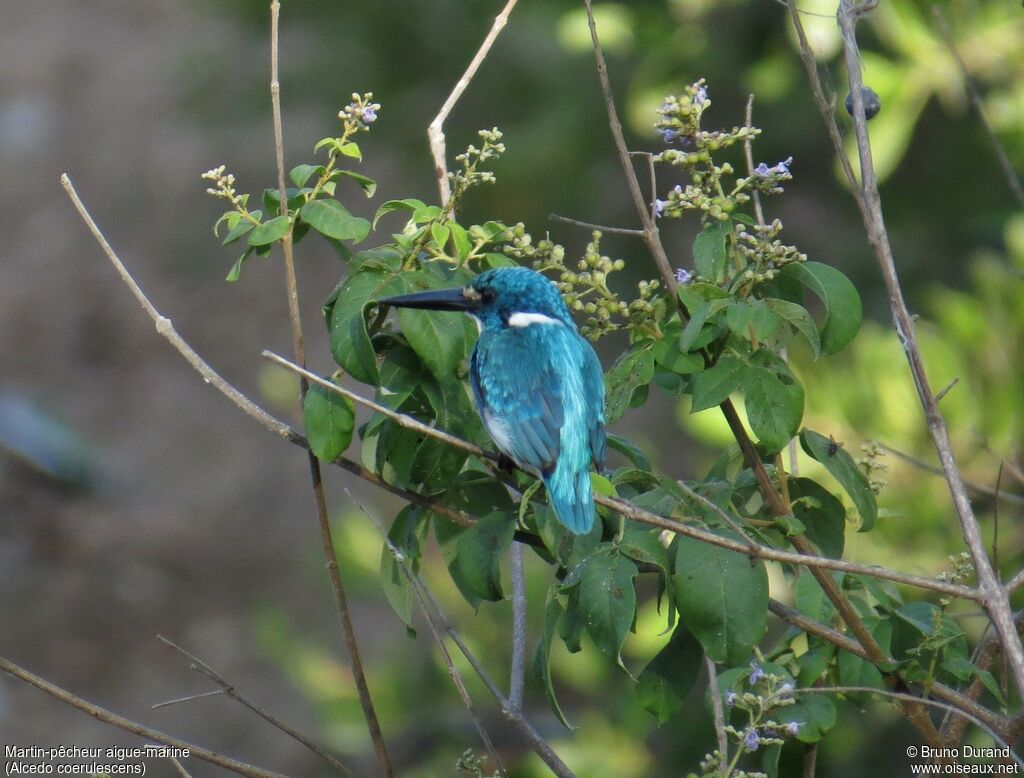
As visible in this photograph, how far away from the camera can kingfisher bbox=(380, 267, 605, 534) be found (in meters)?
2.17

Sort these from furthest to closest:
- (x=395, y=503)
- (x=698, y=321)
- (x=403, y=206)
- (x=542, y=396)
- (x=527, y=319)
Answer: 1. (x=395, y=503)
2. (x=527, y=319)
3. (x=542, y=396)
4. (x=403, y=206)
5. (x=698, y=321)

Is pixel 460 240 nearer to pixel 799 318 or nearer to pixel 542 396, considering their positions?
pixel 799 318

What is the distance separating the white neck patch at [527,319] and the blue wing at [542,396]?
0.02 m

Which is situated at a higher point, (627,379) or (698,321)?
(698,321)

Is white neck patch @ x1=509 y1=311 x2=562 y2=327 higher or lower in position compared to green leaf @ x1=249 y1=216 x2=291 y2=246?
lower

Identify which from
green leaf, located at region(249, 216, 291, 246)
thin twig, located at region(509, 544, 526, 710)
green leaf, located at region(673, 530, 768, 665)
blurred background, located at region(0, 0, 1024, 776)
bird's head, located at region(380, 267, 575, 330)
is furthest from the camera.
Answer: blurred background, located at region(0, 0, 1024, 776)

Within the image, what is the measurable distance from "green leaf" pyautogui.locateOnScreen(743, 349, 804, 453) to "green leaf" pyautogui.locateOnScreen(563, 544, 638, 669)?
0.26 meters

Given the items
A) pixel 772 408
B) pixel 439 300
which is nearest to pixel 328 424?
pixel 439 300

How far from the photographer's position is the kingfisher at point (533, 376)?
217cm

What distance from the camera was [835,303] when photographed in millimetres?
1646

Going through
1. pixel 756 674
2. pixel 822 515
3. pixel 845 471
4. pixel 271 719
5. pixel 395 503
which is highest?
pixel 845 471

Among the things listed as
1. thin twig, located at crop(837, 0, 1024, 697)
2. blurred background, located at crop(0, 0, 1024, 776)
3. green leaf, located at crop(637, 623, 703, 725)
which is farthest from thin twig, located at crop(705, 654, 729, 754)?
blurred background, located at crop(0, 0, 1024, 776)

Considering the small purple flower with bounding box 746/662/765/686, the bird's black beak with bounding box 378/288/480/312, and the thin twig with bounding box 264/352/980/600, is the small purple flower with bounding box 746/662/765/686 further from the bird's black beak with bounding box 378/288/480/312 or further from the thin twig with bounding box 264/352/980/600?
the bird's black beak with bounding box 378/288/480/312

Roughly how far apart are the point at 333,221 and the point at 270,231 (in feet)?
0.29
